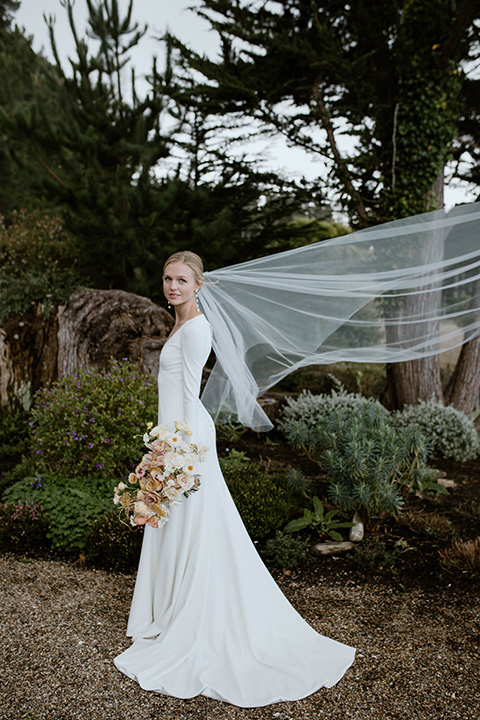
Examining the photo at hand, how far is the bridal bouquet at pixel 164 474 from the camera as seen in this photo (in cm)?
282

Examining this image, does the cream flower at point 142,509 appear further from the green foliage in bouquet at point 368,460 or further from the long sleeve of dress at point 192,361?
the green foliage in bouquet at point 368,460

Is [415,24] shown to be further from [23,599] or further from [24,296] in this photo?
[23,599]

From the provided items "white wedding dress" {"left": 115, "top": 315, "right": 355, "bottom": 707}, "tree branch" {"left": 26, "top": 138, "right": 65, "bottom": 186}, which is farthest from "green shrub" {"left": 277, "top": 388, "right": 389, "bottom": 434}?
"tree branch" {"left": 26, "top": 138, "right": 65, "bottom": 186}

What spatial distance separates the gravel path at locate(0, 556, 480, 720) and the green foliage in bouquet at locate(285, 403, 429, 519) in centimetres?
86

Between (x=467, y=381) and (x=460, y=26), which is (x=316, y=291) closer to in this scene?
(x=467, y=381)

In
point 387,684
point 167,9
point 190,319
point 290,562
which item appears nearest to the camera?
point 387,684

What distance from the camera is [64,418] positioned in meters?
5.43

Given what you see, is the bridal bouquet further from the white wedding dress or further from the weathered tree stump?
the weathered tree stump

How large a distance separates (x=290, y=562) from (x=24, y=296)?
565 centimetres

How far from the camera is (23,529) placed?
471 cm

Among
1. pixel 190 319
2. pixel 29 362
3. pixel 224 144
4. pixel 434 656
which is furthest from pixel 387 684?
pixel 224 144

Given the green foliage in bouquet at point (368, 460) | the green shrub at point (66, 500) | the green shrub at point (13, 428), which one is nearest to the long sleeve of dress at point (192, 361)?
the green foliage in bouquet at point (368, 460)

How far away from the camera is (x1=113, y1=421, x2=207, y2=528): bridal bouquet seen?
2.82m

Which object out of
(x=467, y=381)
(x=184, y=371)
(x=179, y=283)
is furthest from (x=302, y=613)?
(x=467, y=381)
